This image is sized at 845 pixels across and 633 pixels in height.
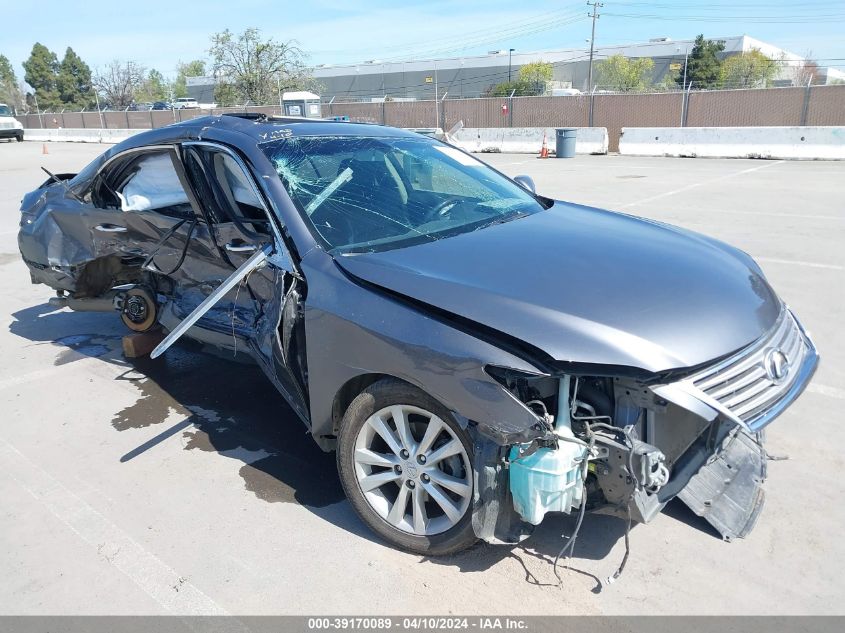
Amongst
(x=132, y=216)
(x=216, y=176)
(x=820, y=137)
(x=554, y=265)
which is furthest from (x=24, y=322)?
(x=820, y=137)

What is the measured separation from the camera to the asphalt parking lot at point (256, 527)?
8.66ft

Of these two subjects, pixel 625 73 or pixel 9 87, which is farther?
pixel 9 87

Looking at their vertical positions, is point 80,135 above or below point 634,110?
below

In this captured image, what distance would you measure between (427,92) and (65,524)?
239ft

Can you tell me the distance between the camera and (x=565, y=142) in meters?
20.7

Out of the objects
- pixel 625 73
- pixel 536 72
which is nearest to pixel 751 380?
pixel 625 73

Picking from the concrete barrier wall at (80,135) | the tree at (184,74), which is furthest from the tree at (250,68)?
the tree at (184,74)

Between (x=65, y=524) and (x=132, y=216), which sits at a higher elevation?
(x=132, y=216)

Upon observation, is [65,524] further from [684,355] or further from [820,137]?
[820,137]

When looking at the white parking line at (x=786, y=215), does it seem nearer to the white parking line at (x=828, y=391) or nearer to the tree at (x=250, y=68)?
the white parking line at (x=828, y=391)

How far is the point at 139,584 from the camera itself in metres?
2.77

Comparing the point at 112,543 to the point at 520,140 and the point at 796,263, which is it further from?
the point at 520,140

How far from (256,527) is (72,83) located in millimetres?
94781

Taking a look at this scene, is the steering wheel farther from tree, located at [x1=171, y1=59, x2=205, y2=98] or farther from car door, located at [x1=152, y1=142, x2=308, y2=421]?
tree, located at [x1=171, y1=59, x2=205, y2=98]
